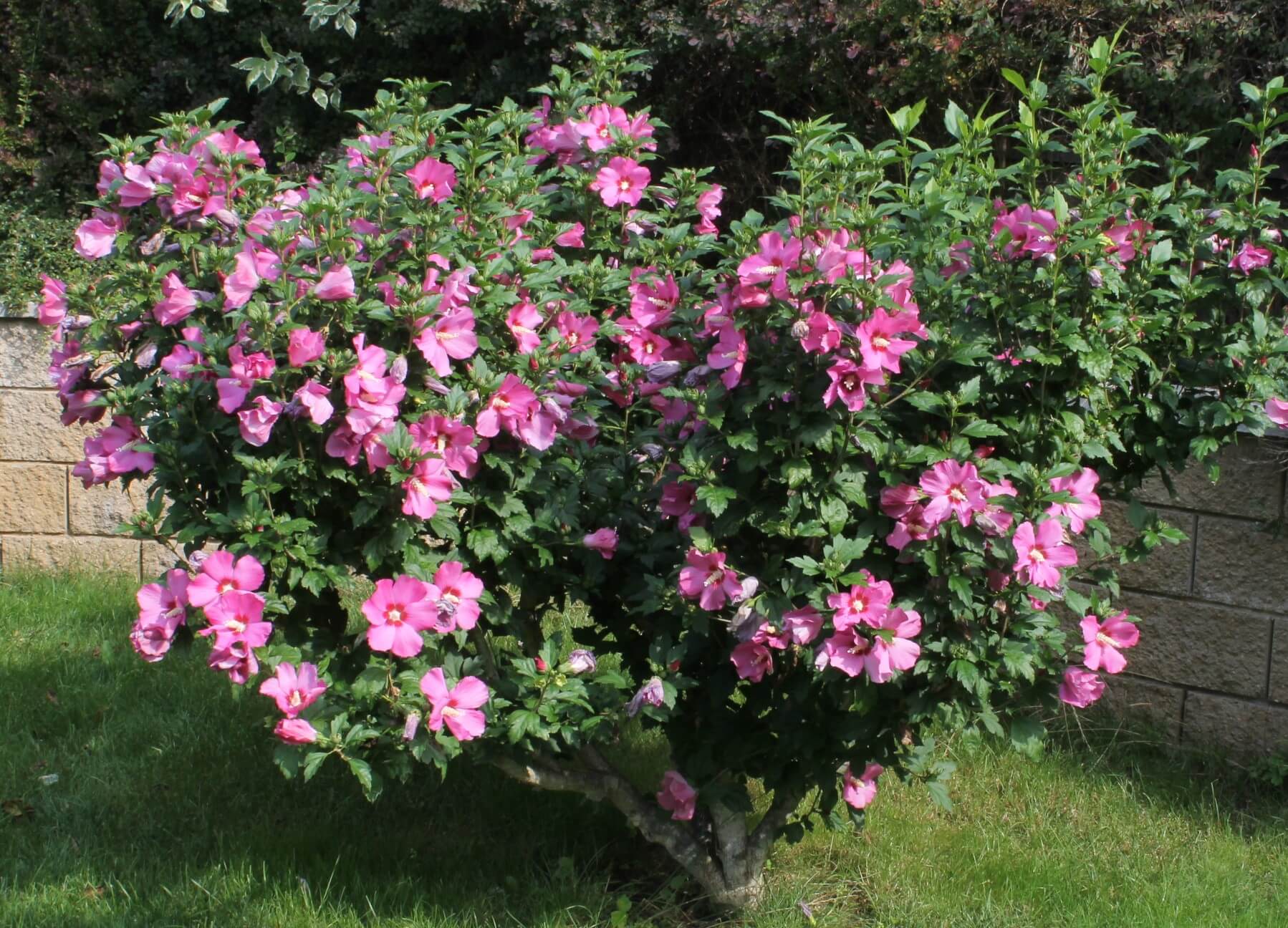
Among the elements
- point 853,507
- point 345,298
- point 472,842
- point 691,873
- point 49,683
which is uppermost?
point 345,298

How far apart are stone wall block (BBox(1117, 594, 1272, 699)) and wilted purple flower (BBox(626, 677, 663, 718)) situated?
75.1 inches

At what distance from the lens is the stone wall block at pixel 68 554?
5039mm

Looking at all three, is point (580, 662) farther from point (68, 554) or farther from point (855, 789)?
point (68, 554)

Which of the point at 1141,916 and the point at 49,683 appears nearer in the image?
the point at 1141,916

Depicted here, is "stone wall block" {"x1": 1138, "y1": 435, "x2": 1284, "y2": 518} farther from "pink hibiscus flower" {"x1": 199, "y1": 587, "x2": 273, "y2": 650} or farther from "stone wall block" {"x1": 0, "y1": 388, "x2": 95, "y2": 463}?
"stone wall block" {"x1": 0, "y1": 388, "x2": 95, "y2": 463}

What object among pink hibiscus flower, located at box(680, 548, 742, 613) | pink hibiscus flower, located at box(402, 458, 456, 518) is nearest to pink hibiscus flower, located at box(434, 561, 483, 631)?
pink hibiscus flower, located at box(402, 458, 456, 518)

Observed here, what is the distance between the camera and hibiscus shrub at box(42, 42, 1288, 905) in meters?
2.11

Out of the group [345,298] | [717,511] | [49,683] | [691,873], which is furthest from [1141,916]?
[49,683]

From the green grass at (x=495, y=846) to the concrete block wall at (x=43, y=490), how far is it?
131cm

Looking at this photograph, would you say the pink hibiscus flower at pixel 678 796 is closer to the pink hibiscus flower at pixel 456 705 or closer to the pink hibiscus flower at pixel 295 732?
the pink hibiscus flower at pixel 456 705

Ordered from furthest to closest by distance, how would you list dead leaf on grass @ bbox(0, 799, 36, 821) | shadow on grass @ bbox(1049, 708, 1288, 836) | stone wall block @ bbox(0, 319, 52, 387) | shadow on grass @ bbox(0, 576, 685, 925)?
1. stone wall block @ bbox(0, 319, 52, 387)
2. shadow on grass @ bbox(1049, 708, 1288, 836)
3. dead leaf on grass @ bbox(0, 799, 36, 821)
4. shadow on grass @ bbox(0, 576, 685, 925)

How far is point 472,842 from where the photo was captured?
10.0ft

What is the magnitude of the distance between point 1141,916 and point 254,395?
203 cm

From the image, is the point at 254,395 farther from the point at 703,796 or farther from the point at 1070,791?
the point at 1070,791
